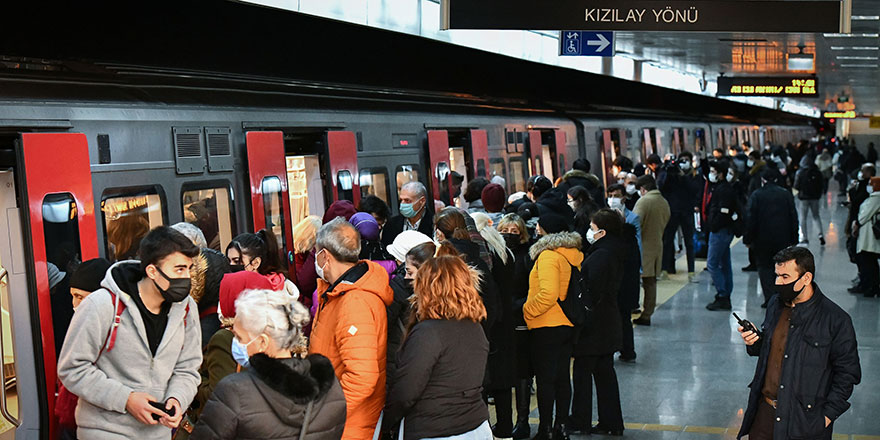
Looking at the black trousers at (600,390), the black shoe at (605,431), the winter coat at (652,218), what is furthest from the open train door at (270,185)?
the winter coat at (652,218)

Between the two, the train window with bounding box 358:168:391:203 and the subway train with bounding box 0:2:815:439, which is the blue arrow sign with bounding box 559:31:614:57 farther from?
the train window with bounding box 358:168:391:203

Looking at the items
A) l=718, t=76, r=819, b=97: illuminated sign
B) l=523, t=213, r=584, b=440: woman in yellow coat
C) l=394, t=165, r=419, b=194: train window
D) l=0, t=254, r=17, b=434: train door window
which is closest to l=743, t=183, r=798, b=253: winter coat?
l=394, t=165, r=419, b=194: train window

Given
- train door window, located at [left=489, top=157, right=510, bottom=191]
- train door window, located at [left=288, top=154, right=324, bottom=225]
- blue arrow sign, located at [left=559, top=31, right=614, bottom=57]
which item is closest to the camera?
train door window, located at [left=288, top=154, right=324, bottom=225]

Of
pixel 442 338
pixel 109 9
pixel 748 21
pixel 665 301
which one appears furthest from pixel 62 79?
pixel 665 301

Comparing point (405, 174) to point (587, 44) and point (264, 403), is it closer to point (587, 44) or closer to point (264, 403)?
point (587, 44)

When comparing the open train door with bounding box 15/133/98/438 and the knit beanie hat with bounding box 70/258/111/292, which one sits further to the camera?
the open train door with bounding box 15/133/98/438

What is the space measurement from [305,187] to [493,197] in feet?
6.22

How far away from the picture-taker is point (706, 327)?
1203cm

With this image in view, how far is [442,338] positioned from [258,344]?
1304 millimetres

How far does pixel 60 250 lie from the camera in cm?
608

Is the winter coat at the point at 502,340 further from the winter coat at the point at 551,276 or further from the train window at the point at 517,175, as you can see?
the train window at the point at 517,175

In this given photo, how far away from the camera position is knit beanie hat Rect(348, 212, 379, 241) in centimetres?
741

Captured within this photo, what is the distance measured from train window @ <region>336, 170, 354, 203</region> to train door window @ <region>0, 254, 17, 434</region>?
4167 millimetres

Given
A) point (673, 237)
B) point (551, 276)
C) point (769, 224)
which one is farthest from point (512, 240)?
point (673, 237)
